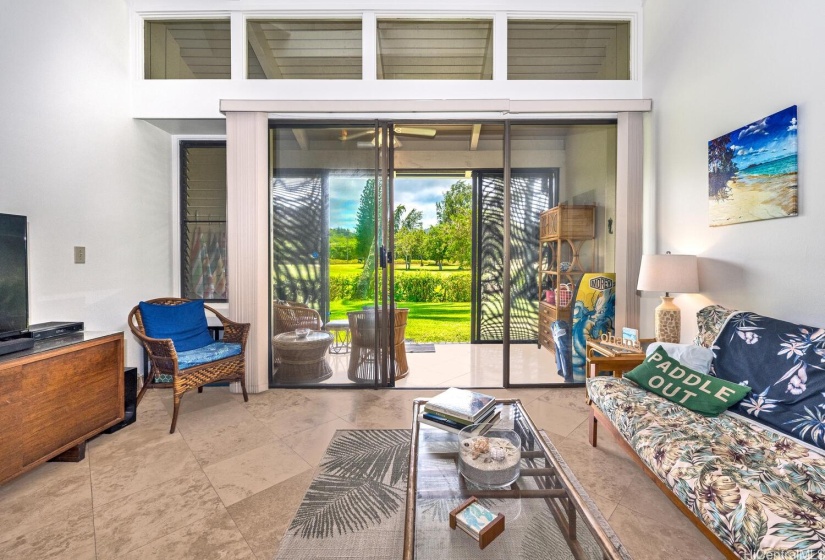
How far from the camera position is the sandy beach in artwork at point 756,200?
6.08ft

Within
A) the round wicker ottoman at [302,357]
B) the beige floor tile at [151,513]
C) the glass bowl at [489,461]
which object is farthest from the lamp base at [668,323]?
the beige floor tile at [151,513]

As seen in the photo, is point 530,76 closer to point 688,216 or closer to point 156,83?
point 688,216

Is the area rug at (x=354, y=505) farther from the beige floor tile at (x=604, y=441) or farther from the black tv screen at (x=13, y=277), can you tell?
the black tv screen at (x=13, y=277)

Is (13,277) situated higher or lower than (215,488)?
higher

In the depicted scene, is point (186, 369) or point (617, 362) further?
point (186, 369)

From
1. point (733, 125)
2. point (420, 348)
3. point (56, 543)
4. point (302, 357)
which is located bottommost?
point (56, 543)

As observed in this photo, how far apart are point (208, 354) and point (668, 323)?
3.29 meters

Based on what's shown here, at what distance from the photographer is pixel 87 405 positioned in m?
2.12

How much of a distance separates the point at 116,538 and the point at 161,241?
2717mm

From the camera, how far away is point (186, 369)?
247cm

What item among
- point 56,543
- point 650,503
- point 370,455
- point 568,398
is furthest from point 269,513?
point 568,398

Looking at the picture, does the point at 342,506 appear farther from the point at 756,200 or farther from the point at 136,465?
the point at 756,200

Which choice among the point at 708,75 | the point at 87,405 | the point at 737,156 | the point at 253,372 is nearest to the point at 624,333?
the point at 737,156

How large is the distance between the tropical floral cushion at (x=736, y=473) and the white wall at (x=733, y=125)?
0.82m
